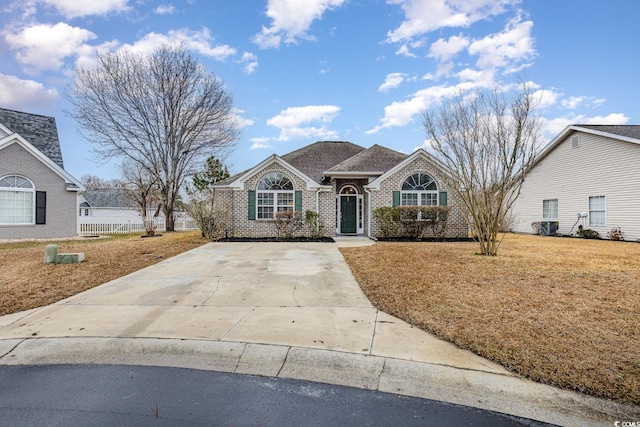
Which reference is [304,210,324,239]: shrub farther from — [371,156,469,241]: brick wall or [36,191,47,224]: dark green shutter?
[36,191,47,224]: dark green shutter

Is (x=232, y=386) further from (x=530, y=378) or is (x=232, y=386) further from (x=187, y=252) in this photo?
(x=187, y=252)

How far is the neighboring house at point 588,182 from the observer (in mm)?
14758

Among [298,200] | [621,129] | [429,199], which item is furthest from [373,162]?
[621,129]

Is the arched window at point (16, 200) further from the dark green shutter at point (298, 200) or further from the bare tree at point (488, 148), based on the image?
the bare tree at point (488, 148)

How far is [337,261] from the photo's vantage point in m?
9.16

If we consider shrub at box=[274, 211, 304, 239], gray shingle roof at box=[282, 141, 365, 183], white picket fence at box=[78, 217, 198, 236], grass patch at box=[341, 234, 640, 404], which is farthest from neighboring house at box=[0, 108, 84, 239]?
grass patch at box=[341, 234, 640, 404]

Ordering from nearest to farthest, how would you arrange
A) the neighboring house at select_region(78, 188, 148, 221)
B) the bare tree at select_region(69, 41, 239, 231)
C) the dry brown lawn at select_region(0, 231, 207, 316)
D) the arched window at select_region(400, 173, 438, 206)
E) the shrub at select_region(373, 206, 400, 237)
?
the dry brown lawn at select_region(0, 231, 207, 316) → the shrub at select_region(373, 206, 400, 237) → the arched window at select_region(400, 173, 438, 206) → the bare tree at select_region(69, 41, 239, 231) → the neighboring house at select_region(78, 188, 148, 221)

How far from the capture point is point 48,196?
16.1m

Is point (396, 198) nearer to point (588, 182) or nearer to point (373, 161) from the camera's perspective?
point (373, 161)

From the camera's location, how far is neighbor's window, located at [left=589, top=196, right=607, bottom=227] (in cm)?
1603

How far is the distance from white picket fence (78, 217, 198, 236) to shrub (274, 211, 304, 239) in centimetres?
541

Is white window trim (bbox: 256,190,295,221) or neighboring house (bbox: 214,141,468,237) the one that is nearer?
neighboring house (bbox: 214,141,468,237)

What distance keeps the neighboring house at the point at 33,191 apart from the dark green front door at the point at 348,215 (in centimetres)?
1321

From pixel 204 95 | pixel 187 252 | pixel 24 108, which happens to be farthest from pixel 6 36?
pixel 187 252
